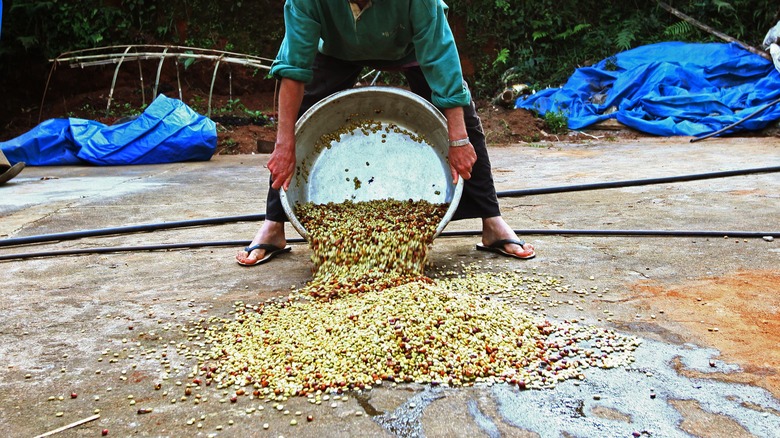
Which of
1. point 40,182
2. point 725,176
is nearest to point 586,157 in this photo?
point 725,176

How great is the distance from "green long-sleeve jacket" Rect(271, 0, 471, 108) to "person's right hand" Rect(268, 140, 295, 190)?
0.86 feet

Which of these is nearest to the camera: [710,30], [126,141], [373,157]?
[373,157]

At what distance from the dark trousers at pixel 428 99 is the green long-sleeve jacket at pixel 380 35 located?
0.21 metres

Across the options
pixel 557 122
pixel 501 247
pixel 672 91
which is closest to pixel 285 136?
pixel 501 247

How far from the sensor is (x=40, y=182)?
224 inches

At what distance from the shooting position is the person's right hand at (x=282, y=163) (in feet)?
8.27

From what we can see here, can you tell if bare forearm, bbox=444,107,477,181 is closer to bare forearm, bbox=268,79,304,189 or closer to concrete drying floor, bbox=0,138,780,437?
concrete drying floor, bbox=0,138,780,437

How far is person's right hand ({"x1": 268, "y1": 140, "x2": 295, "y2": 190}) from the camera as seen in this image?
2521mm

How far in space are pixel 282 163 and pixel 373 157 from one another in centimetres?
49

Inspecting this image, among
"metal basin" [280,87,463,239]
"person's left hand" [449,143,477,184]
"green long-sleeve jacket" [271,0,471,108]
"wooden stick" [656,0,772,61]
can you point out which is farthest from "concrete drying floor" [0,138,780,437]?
"wooden stick" [656,0,772,61]

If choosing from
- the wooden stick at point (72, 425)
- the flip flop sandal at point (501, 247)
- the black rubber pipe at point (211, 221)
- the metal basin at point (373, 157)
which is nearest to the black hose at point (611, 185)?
the black rubber pipe at point (211, 221)

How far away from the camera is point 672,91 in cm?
844

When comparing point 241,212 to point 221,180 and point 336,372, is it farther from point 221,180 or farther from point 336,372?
point 336,372

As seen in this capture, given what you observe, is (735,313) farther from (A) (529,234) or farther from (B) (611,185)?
(B) (611,185)
